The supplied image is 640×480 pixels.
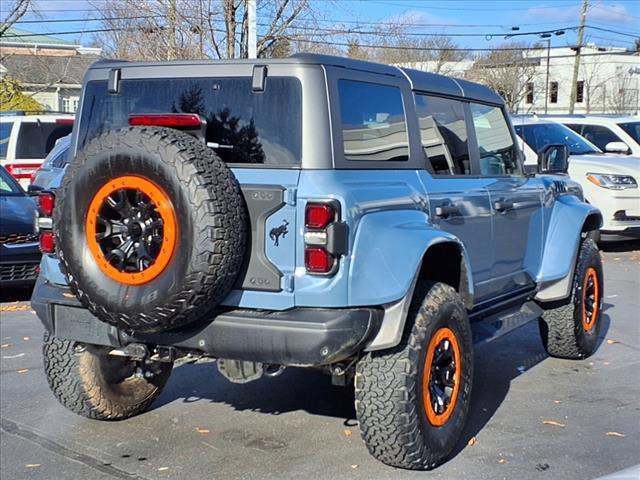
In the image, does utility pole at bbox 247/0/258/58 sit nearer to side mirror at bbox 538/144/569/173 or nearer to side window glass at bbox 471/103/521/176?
side mirror at bbox 538/144/569/173

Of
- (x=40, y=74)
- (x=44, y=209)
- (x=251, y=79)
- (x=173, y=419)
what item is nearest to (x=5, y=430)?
(x=173, y=419)

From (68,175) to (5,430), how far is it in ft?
6.05

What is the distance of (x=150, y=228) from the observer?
398 cm

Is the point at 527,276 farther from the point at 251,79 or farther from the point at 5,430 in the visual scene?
the point at 5,430

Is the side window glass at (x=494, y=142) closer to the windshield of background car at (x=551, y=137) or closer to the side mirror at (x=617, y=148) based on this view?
the windshield of background car at (x=551, y=137)

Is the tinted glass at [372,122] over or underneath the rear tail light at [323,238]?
over

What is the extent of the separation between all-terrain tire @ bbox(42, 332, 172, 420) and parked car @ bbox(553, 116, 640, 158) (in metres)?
10.9

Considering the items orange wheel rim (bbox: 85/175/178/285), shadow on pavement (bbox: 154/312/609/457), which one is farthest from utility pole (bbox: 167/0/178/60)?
orange wheel rim (bbox: 85/175/178/285)

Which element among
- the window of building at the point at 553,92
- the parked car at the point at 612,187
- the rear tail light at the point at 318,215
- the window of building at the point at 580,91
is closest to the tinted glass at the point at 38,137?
the parked car at the point at 612,187

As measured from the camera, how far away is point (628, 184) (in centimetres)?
1217

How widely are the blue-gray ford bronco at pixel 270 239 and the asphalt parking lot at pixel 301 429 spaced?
31 cm

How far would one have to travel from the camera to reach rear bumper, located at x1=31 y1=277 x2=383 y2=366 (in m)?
3.93

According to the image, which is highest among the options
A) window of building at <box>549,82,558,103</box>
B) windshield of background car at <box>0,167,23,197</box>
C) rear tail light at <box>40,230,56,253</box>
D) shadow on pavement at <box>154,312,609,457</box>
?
window of building at <box>549,82,558,103</box>

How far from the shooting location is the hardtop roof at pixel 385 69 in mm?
4271
